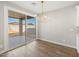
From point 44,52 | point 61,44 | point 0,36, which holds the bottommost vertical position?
point 44,52

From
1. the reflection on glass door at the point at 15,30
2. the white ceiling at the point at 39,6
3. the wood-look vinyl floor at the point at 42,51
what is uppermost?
the white ceiling at the point at 39,6

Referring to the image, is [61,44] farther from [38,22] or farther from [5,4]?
[5,4]

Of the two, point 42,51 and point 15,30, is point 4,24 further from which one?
point 42,51

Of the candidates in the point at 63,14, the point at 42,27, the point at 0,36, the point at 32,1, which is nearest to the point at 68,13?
the point at 63,14

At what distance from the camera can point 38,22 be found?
2.58m

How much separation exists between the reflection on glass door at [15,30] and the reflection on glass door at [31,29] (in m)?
0.15

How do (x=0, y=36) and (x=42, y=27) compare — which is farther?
(x=42, y=27)

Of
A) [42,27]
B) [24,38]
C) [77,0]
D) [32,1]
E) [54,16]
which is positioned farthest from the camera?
[24,38]

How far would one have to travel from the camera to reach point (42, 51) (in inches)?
93.7

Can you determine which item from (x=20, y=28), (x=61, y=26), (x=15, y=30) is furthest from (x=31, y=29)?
(x=61, y=26)

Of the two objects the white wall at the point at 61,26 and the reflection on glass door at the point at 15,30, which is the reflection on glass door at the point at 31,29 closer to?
the reflection on glass door at the point at 15,30

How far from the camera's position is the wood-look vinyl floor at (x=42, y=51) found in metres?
2.24

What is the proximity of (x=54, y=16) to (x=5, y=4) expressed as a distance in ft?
4.38

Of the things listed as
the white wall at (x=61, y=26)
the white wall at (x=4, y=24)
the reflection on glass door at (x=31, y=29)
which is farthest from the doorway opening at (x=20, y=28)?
the white wall at (x=61, y=26)
